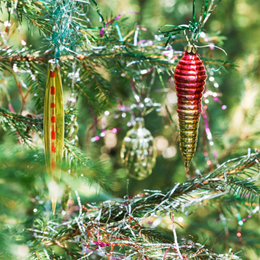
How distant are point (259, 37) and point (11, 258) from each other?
0.88 m

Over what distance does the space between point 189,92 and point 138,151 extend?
203 millimetres

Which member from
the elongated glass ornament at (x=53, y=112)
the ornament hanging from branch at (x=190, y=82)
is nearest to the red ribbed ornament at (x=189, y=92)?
the ornament hanging from branch at (x=190, y=82)

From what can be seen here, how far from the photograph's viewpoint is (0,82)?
54 centimetres

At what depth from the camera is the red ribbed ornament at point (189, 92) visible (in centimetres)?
30

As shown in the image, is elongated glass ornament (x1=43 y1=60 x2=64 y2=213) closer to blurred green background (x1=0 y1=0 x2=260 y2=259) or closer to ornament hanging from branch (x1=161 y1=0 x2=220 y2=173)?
ornament hanging from branch (x1=161 y1=0 x2=220 y2=173)

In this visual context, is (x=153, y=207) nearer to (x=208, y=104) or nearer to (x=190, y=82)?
(x=190, y=82)

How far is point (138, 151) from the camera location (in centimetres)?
49

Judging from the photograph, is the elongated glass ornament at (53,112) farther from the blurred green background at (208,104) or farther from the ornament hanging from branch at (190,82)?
the blurred green background at (208,104)

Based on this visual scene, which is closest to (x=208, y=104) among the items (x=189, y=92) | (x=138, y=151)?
(x=138, y=151)

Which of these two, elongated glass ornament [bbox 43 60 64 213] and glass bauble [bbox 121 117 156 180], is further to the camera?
glass bauble [bbox 121 117 156 180]

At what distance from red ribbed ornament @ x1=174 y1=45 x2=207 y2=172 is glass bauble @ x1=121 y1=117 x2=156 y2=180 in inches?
6.8

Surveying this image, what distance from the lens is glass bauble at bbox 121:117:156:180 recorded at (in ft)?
1.62

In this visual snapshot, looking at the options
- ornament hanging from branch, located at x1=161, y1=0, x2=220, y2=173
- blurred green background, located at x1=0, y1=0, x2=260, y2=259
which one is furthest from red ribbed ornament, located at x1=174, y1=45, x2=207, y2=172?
blurred green background, located at x1=0, y1=0, x2=260, y2=259

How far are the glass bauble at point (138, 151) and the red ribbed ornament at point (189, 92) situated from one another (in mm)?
171
